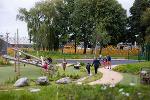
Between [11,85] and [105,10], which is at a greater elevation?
[105,10]

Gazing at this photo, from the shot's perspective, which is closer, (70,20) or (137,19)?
(70,20)

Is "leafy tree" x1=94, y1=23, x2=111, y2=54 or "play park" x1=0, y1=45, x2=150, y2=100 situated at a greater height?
"leafy tree" x1=94, y1=23, x2=111, y2=54

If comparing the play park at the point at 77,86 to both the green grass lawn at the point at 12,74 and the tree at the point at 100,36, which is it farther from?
the tree at the point at 100,36

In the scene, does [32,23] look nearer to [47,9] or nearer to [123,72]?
[47,9]

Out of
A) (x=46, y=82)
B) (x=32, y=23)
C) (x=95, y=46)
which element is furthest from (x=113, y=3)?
(x=46, y=82)

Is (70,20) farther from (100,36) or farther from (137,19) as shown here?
(137,19)

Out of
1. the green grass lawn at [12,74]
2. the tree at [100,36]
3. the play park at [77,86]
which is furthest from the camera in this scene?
the tree at [100,36]

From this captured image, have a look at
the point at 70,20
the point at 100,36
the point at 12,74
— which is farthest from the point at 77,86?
the point at 70,20

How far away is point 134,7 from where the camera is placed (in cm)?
9794

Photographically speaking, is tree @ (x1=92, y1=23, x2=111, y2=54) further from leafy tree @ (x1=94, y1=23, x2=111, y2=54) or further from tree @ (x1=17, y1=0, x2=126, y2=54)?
tree @ (x1=17, y1=0, x2=126, y2=54)

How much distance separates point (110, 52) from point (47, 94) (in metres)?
72.8

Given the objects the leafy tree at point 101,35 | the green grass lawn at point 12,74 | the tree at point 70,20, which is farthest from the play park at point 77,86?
the leafy tree at point 101,35

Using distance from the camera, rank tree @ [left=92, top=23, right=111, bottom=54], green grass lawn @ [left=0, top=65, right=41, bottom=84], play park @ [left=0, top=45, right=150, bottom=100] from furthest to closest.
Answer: tree @ [left=92, top=23, right=111, bottom=54] < green grass lawn @ [left=0, top=65, right=41, bottom=84] < play park @ [left=0, top=45, right=150, bottom=100]

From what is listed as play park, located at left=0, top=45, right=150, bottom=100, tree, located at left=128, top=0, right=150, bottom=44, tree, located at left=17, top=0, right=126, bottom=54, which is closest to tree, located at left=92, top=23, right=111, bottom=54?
tree, located at left=17, top=0, right=126, bottom=54
